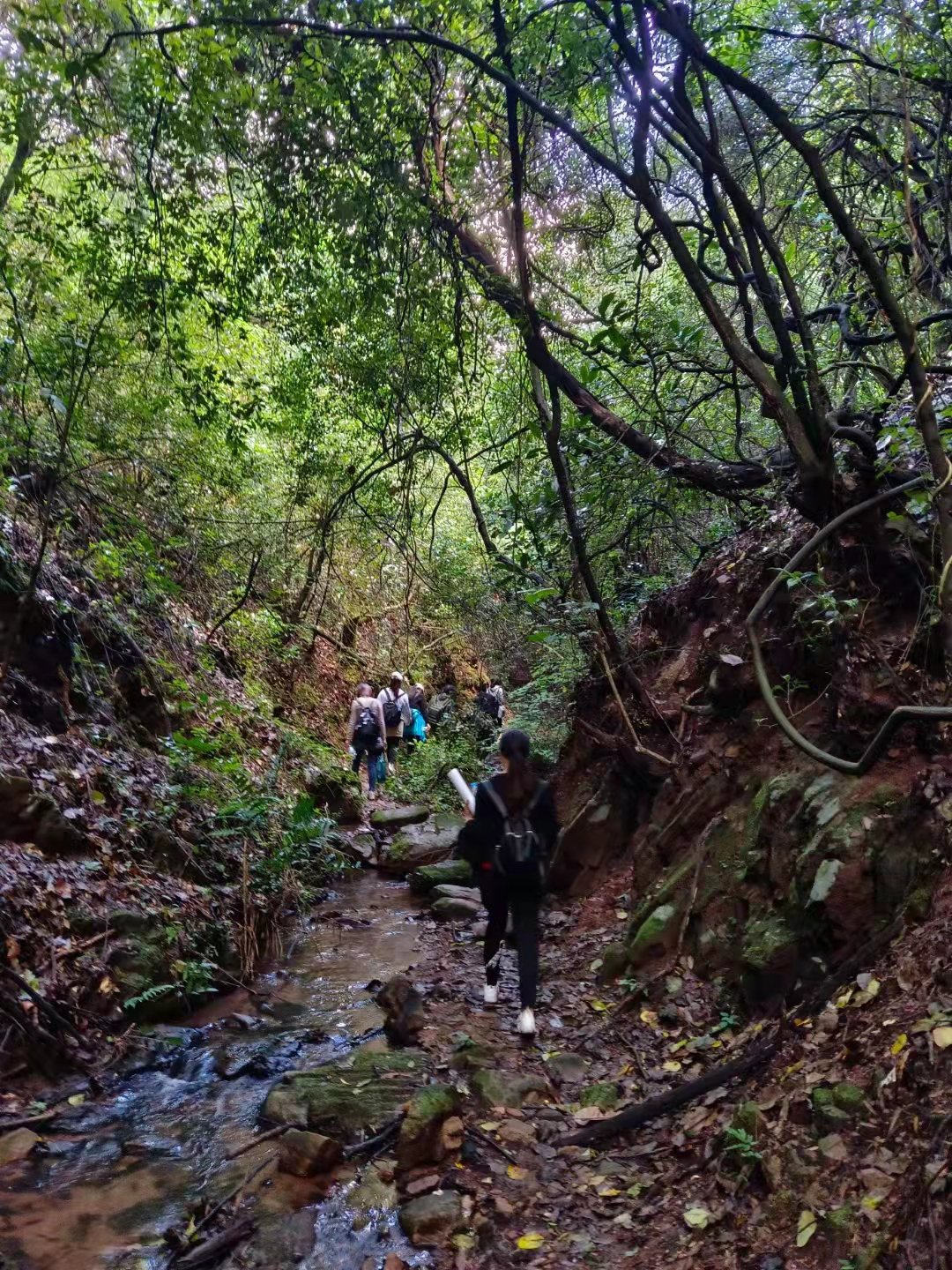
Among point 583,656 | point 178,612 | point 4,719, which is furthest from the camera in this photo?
point 178,612

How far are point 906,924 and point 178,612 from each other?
10.6 metres

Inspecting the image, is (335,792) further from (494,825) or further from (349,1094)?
(349,1094)

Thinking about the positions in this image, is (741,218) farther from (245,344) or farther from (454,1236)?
(245,344)

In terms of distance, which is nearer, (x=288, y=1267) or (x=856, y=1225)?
(x=856, y=1225)

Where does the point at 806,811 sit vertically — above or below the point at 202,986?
above

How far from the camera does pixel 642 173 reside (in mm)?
5043

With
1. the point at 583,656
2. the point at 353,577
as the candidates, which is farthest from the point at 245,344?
the point at 583,656

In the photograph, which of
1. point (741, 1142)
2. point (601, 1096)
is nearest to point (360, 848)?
point (601, 1096)

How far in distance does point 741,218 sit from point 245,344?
30.7 ft

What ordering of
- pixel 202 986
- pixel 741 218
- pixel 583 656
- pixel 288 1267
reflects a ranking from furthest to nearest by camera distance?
pixel 583 656 → pixel 202 986 → pixel 741 218 → pixel 288 1267

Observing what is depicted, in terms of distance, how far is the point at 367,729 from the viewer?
13891 mm

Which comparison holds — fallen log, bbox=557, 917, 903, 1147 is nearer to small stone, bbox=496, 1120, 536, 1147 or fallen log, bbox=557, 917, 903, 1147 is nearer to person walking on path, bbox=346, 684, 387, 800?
small stone, bbox=496, 1120, 536, 1147

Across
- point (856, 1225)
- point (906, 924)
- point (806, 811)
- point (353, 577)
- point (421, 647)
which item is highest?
point (353, 577)

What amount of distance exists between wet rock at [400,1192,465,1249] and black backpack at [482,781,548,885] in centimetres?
185
